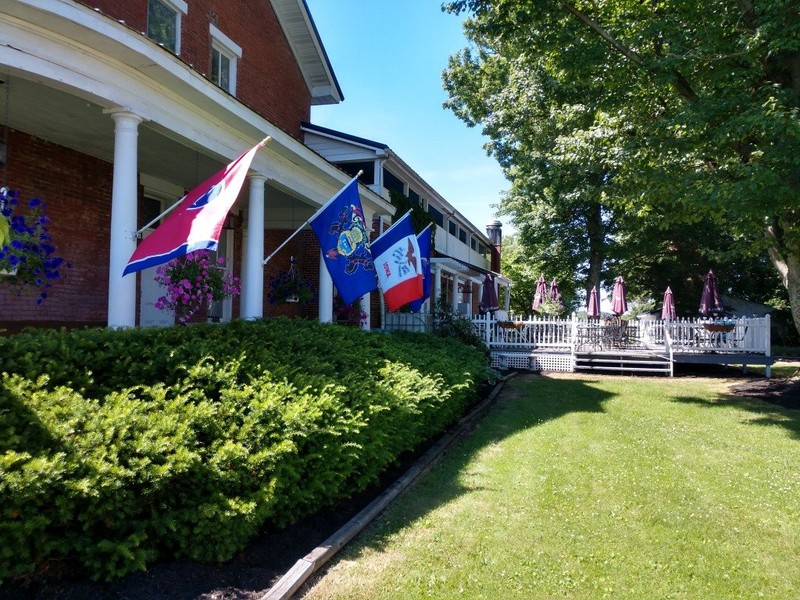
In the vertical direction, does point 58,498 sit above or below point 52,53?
below

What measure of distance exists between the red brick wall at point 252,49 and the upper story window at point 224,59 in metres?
0.12

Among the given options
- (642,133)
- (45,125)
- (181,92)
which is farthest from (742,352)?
(45,125)

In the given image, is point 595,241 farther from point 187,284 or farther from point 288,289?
point 187,284

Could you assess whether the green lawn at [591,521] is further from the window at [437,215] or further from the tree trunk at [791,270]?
the window at [437,215]

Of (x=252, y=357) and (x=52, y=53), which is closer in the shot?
(x=252, y=357)

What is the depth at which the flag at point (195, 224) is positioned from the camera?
16.1ft

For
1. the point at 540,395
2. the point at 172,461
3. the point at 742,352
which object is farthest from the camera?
the point at 742,352

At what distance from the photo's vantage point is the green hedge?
2842 millimetres

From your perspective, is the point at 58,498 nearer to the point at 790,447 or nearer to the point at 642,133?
the point at 790,447

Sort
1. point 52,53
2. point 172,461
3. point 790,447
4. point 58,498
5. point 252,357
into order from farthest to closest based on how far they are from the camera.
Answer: point 790,447 → point 52,53 → point 252,357 → point 172,461 → point 58,498

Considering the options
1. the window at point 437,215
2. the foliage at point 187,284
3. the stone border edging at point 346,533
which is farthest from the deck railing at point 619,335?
the foliage at point 187,284

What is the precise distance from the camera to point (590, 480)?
5.68 m


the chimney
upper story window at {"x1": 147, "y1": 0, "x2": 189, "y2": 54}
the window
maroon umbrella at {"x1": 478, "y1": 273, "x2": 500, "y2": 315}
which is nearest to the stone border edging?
upper story window at {"x1": 147, "y1": 0, "x2": 189, "y2": 54}

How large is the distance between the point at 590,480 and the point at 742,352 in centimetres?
1292
